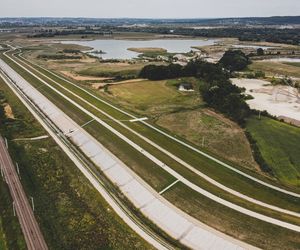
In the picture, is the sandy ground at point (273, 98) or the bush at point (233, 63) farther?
the bush at point (233, 63)

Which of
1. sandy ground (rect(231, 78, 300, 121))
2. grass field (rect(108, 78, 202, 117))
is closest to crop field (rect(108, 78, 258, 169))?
grass field (rect(108, 78, 202, 117))

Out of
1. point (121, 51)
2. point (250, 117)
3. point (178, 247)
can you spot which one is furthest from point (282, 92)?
point (121, 51)

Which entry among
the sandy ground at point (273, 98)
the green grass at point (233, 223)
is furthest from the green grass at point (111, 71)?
the green grass at point (233, 223)

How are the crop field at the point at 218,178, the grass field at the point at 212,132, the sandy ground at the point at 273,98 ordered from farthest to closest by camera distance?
the sandy ground at the point at 273,98, the grass field at the point at 212,132, the crop field at the point at 218,178

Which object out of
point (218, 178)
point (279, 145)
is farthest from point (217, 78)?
point (218, 178)

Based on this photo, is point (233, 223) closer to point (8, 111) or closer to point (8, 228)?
point (8, 228)

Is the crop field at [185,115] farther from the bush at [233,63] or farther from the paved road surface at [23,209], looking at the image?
the bush at [233,63]
